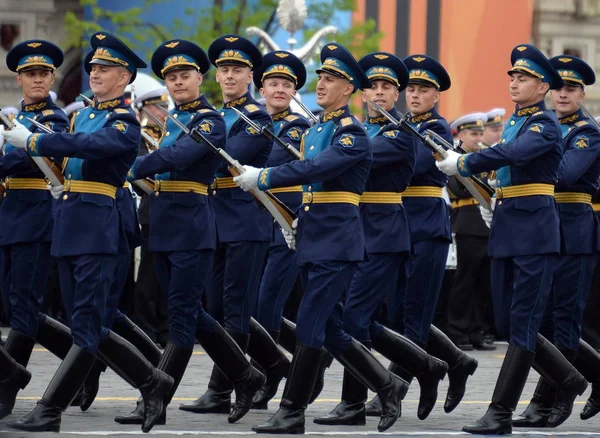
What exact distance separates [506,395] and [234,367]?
62.8 inches

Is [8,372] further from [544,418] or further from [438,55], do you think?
[438,55]

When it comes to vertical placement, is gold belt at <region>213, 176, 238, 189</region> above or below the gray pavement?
above

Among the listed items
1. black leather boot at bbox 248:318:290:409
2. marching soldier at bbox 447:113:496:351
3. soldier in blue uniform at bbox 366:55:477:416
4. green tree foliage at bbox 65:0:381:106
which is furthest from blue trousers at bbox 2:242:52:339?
green tree foliage at bbox 65:0:381:106

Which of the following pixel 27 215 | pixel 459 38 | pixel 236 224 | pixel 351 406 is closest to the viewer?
pixel 351 406

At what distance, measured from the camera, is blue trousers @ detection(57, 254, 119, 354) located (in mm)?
8367

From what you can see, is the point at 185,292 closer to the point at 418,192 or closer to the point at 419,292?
the point at 419,292

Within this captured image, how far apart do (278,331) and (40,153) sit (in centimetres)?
262

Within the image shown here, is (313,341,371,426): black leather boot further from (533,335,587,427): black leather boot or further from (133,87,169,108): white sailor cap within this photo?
(133,87,169,108): white sailor cap

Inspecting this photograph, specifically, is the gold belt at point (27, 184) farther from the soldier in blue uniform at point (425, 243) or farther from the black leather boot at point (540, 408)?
the black leather boot at point (540, 408)

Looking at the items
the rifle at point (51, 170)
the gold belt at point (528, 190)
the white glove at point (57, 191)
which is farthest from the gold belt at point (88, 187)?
the gold belt at point (528, 190)

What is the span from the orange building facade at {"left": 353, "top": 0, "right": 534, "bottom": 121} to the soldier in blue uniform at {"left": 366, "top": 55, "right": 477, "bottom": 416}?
63.3 ft

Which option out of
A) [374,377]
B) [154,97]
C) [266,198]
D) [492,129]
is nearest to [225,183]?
[266,198]

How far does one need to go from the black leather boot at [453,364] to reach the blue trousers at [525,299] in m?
0.82

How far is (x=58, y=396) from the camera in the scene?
8.28 m
